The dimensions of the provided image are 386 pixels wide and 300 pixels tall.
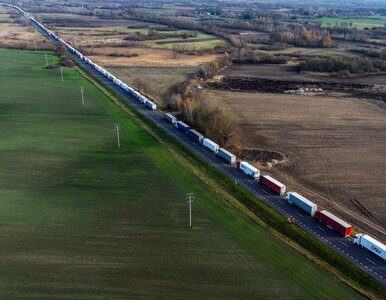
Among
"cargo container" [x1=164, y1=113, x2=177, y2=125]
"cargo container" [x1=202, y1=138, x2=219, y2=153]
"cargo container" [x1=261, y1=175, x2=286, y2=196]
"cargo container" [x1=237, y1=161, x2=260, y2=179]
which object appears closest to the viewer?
"cargo container" [x1=261, y1=175, x2=286, y2=196]

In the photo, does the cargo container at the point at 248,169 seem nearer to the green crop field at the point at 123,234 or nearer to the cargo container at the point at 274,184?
the cargo container at the point at 274,184

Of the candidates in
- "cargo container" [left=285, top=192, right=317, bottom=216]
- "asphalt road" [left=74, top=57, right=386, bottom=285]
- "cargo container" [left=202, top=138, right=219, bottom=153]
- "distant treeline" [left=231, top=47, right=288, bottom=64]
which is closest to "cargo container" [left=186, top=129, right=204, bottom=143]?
"asphalt road" [left=74, top=57, right=386, bottom=285]


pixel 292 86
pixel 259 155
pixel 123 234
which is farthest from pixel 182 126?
pixel 292 86

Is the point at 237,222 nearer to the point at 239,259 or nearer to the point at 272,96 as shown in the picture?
the point at 239,259

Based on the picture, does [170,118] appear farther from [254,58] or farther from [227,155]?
[254,58]

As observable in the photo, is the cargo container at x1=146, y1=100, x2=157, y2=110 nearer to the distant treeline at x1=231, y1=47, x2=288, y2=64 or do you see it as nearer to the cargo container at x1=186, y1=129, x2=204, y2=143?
the cargo container at x1=186, y1=129, x2=204, y2=143

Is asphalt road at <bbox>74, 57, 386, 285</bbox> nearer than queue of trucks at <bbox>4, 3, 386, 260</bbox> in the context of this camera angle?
Yes
